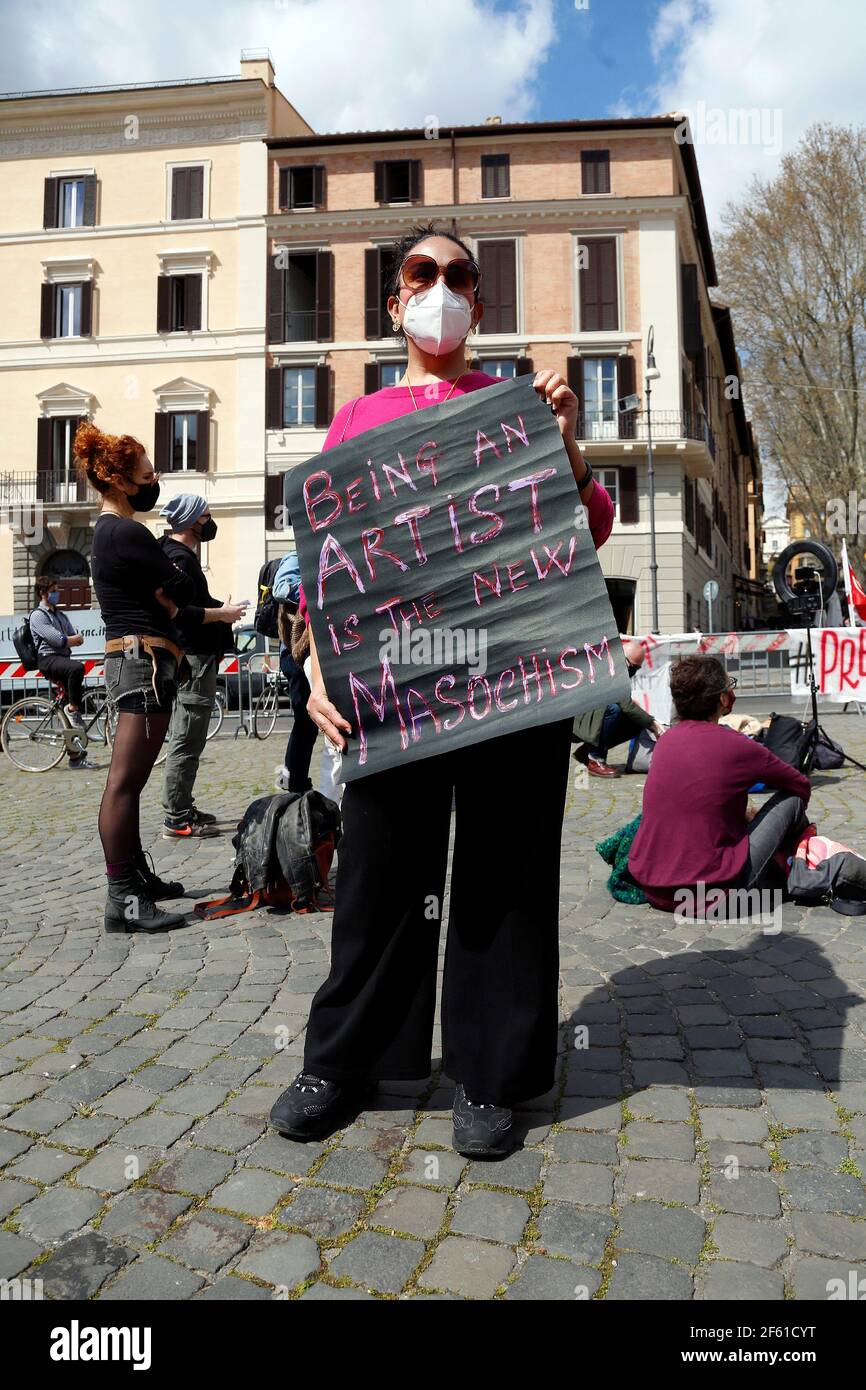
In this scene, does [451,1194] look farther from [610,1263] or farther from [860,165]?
[860,165]

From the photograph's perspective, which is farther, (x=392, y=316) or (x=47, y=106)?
(x=47, y=106)

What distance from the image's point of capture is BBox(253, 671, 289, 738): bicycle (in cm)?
1461

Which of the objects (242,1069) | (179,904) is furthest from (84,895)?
(242,1069)

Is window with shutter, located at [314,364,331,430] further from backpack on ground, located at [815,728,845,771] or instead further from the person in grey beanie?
the person in grey beanie

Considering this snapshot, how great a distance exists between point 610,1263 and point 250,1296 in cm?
68

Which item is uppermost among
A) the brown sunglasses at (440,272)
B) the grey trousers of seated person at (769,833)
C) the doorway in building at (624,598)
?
the doorway in building at (624,598)

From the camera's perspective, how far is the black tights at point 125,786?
4.32 m

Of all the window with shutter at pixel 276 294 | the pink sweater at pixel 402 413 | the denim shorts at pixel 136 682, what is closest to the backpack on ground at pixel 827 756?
the denim shorts at pixel 136 682

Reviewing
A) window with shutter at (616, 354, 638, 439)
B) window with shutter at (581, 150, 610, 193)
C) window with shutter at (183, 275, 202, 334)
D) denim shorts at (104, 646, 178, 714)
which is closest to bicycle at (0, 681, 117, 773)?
denim shorts at (104, 646, 178, 714)

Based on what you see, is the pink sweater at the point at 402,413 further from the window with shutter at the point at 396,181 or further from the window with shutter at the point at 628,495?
the window with shutter at the point at 396,181

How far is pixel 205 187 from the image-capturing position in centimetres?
3219

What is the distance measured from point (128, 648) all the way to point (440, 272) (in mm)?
2398

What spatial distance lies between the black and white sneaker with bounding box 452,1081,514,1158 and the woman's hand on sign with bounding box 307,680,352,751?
0.93 metres

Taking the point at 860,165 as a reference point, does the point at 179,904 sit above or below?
below
